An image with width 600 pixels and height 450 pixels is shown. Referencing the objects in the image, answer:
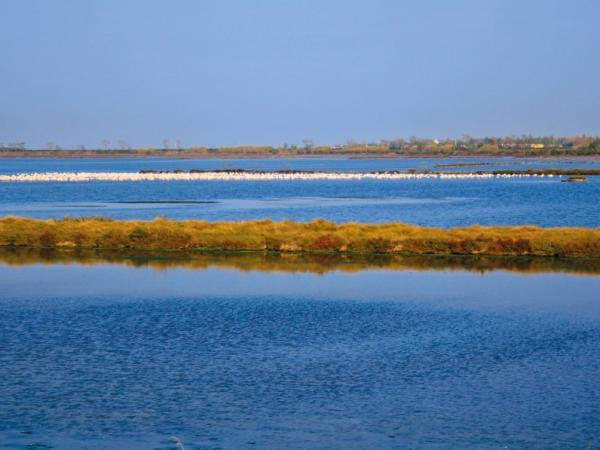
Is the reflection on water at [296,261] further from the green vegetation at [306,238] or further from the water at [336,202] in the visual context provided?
the water at [336,202]

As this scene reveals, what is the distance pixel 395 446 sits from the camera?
13.2 metres

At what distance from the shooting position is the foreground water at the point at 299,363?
1390 centimetres

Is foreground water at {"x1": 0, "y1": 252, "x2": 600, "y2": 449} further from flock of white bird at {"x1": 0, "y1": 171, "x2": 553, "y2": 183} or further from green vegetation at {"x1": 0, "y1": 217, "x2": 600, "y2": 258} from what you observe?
flock of white bird at {"x1": 0, "y1": 171, "x2": 553, "y2": 183}

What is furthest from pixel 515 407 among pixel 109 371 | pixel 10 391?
pixel 10 391

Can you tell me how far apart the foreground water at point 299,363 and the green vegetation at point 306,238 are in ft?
20.5

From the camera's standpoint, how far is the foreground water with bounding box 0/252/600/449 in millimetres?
13898

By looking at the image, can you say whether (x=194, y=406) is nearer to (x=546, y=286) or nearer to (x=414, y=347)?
(x=414, y=347)

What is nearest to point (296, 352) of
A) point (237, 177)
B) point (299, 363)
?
point (299, 363)

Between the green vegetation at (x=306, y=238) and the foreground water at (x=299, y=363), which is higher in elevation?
the green vegetation at (x=306, y=238)

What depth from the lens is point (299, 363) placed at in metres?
17.9

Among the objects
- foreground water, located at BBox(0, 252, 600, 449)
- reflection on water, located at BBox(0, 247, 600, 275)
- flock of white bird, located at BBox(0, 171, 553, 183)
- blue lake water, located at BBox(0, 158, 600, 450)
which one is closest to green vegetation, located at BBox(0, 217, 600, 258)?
reflection on water, located at BBox(0, 247, 600, 275)

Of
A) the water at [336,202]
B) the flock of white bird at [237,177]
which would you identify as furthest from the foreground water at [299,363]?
the flock of white bird at [237,177]

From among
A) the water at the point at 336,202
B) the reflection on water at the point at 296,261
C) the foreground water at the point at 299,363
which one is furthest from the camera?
the water at the point at 336,202

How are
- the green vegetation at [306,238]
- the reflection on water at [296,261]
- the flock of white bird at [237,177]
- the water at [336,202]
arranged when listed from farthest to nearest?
the flock of white bird at [237,177] → the water at [336,202] → the green vegetation at [306,238] → the reflection on water at [296,261]
